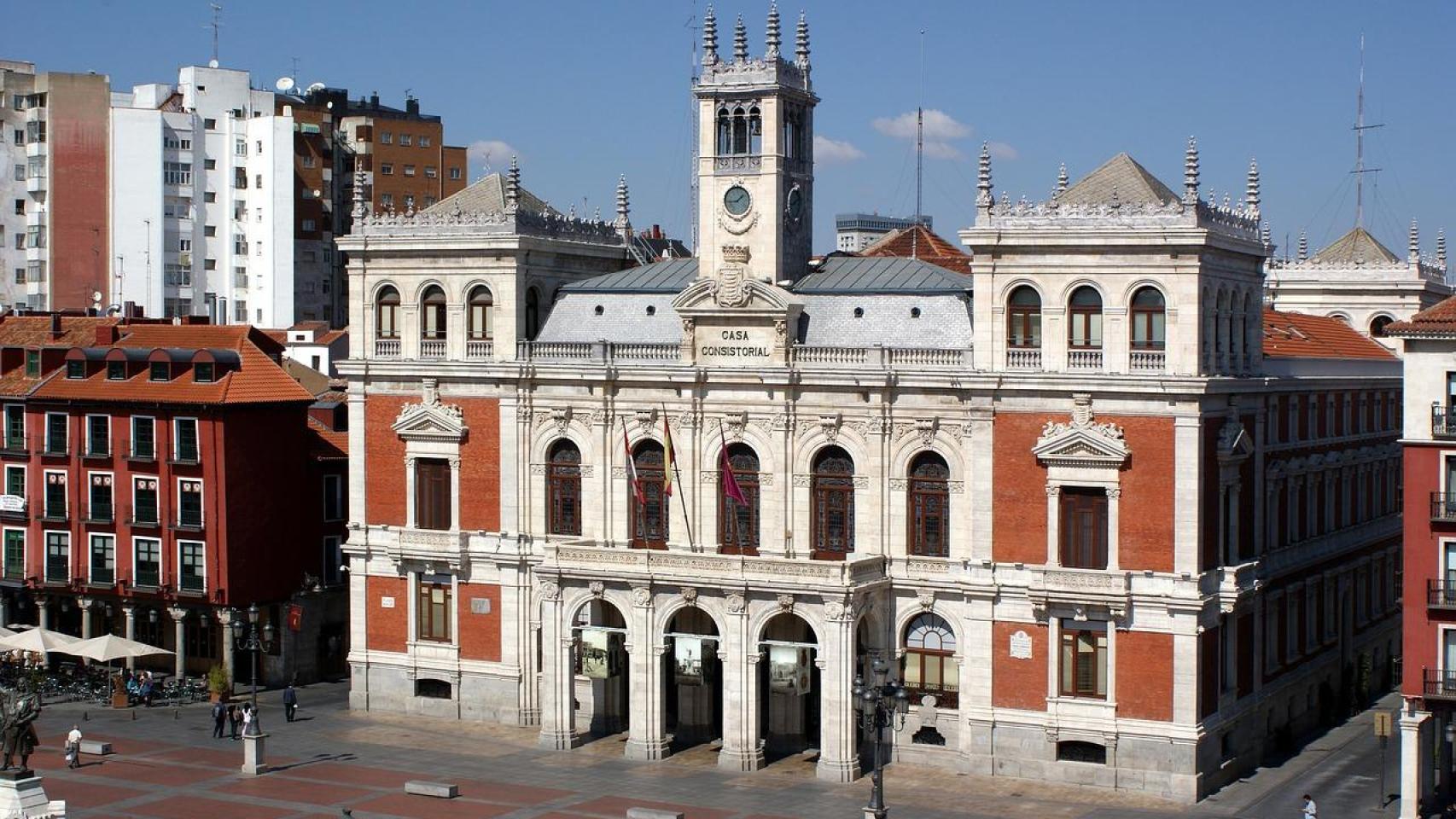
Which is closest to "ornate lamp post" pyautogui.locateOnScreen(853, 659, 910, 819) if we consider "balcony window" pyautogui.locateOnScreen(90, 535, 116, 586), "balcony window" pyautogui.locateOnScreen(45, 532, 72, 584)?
"balcony window" pyautogui.locateOnScreen(90, 535, 116, 586)

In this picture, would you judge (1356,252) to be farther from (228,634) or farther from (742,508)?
(228,634)

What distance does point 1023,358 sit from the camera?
68750mm

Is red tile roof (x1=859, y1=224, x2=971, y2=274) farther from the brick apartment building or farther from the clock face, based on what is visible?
the brick apartment building

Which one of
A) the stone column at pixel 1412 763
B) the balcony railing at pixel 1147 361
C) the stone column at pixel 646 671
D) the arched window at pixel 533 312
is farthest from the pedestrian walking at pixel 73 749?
the stone column at pixel 1412 763

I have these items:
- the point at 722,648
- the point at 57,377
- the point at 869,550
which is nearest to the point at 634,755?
the point at 722,648

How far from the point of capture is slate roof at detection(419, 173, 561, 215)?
264 ft

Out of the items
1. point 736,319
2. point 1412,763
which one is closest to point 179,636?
point 736,319

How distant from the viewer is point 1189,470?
2581 inches

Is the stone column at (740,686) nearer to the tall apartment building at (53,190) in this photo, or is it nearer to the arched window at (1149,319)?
the arched window at (1149,319)

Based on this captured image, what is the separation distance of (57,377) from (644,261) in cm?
2694

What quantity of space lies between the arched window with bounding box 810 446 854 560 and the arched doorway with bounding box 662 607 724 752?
16.9 ft

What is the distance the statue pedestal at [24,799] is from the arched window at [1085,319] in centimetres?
3580

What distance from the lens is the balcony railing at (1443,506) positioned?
62156mm

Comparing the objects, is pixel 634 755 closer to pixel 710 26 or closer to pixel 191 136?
pixel 710 26
